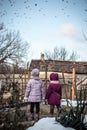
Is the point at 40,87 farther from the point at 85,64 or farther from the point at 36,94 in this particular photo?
the point at 85,64

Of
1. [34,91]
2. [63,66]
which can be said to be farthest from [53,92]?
[63,66]

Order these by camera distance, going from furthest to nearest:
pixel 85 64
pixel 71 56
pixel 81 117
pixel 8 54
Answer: pixel 71 56
pixel 85 64
pixel 8 54
pixel 81 117

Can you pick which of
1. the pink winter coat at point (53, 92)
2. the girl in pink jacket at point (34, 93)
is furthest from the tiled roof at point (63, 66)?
the girl in pink jacket at point (34, 93)

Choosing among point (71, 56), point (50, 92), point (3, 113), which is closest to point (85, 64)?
point (71, 56)

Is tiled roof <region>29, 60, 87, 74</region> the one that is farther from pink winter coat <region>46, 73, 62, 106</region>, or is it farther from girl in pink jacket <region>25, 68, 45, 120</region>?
girl in pink jacket <region>25, 68, 45, 120</region>

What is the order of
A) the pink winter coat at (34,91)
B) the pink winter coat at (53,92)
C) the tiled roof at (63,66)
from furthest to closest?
the tiled roof at (63,66)
the pink winter coat at (53,92)
the pink winter coat at (34,91)

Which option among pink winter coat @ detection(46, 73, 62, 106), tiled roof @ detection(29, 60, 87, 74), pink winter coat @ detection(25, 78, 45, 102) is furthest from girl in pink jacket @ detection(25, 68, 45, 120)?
tiled roof @ detection(29, 60, 87, 74)

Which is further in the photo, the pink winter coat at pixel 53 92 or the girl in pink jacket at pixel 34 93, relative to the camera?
the pink winter coat at pixel 53 92

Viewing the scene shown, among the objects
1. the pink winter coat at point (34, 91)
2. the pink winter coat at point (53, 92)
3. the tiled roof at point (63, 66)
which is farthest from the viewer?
the tiled roof at point (63, 66)

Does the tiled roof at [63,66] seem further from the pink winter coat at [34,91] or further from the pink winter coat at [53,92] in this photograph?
the pink winter coat at [34,91]

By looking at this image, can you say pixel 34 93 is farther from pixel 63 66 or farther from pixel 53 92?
pixel 63 66

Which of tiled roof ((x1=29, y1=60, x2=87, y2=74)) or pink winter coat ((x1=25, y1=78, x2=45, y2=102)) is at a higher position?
tiled roof ((x1=29, y1=60, x2=87, y2=74))

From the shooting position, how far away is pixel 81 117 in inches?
241

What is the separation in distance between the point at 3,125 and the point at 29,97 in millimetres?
3334
